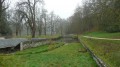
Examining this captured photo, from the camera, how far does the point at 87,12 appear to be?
207ft

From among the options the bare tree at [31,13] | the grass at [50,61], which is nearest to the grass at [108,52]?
the grass at [50,61]

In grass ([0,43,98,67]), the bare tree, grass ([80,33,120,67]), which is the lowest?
grass ([0,43,98,67])

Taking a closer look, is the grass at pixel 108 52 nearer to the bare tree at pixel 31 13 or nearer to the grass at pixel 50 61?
the grass at pixel 50 61

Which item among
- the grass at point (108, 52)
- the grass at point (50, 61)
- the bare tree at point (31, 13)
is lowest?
the grass at point (50, 61)

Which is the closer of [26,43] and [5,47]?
[5,47]

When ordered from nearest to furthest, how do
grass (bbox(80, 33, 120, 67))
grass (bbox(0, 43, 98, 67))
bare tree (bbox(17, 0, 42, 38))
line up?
grass (bbox(80, 33, 120, 67)) < grass (bbox(0, 43, 98, 67)) < bare tree (bbox(17, 0, 42, 38))

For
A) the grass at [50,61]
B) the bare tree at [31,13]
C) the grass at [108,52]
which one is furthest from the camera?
the bare tree at [31,13]

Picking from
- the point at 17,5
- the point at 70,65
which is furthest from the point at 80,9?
the point at 70,65

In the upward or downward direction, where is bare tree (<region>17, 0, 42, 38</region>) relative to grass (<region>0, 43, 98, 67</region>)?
upward

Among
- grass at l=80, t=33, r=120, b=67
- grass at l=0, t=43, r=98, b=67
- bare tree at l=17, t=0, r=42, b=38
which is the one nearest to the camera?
grass at l=80, t=33, r=120, b=67

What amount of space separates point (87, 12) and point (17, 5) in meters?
33.6

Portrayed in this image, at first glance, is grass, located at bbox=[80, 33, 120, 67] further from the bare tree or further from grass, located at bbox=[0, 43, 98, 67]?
the bare tree

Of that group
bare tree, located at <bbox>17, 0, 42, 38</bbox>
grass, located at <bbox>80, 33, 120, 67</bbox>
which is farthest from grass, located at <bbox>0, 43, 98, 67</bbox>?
bare tree, located at <bbox>17, 0, 42, 38</bbox>

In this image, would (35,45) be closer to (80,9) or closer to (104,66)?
(104,66)
